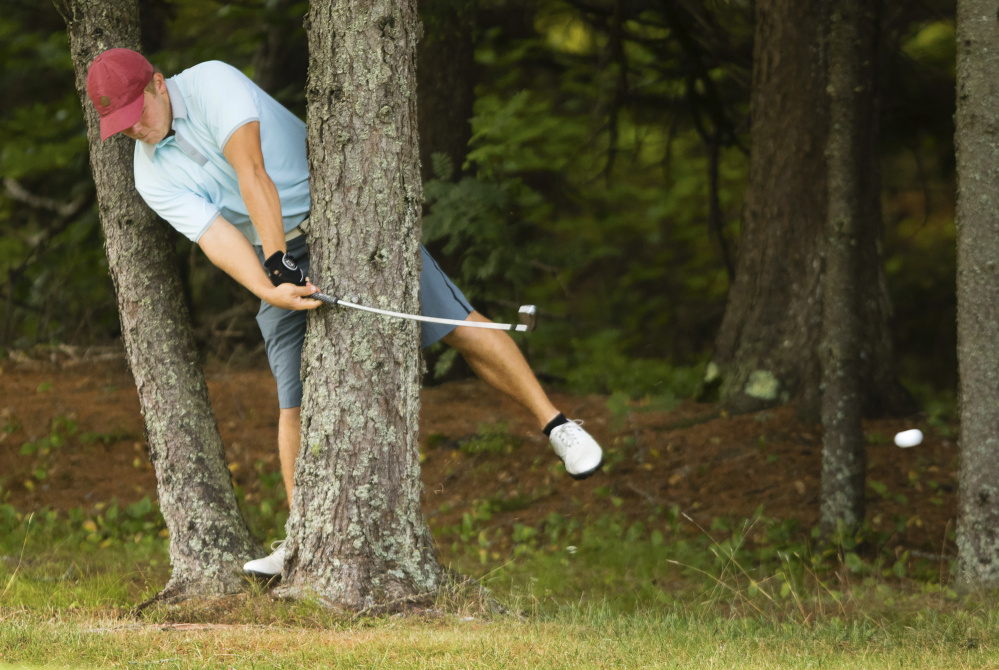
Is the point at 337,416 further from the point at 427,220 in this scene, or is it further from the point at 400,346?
the point at 427,220

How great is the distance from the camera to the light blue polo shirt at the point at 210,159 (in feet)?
13.3

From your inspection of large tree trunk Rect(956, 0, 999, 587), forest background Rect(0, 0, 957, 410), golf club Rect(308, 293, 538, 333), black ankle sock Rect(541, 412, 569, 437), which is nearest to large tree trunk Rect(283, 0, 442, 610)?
golf club Rect(308, 293, 538, 333)

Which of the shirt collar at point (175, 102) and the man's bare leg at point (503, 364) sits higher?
the shirt collar at point (175, 102)

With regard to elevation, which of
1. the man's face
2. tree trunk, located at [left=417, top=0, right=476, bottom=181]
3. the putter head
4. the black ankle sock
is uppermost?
tree trunk, located at [left=417, top=0, right=476, bottom=181]

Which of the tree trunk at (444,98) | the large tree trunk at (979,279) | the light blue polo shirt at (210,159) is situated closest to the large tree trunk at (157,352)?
the light blue polo shirt at (210,159)

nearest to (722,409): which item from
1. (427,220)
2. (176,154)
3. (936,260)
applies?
(427,220)

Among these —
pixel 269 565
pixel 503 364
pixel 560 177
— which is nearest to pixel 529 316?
pixel 503 364

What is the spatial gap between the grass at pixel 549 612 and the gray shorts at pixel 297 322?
915 mm

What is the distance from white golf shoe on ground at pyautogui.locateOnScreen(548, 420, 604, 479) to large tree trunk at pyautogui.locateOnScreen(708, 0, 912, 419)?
3.12 m

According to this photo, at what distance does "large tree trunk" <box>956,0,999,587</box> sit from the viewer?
4.40 metres

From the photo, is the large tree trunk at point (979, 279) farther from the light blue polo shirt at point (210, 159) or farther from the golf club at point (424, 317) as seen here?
the light blue polo shirt at point (210, 159)

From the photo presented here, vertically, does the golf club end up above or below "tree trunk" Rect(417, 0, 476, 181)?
below

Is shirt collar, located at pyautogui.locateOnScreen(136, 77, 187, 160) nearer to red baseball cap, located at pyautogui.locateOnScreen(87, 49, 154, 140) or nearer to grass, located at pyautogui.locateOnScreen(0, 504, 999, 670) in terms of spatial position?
red baseball cap, located at pyautogui.locateOnScreen(87, 49, 154, 140)

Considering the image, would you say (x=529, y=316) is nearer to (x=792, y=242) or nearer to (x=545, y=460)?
(x=545, y=460)
